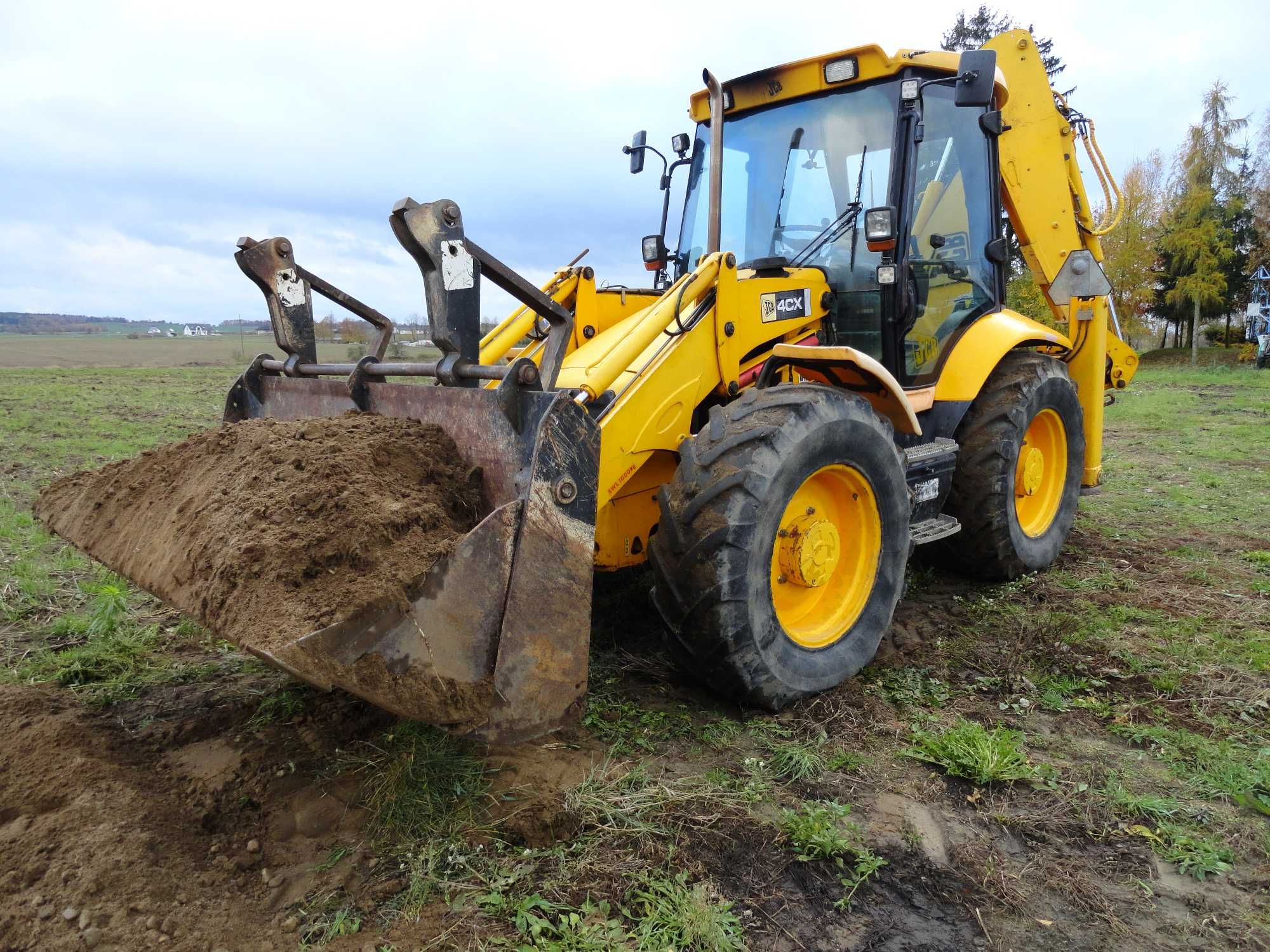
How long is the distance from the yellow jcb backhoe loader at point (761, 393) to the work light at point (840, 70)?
0.01 metres

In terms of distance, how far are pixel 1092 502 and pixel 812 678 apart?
543 centimetres

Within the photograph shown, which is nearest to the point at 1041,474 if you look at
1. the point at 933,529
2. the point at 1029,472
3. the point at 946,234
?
the point at 1029,472

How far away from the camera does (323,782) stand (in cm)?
297

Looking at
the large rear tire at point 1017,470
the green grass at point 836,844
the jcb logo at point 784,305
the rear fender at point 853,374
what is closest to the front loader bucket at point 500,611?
the green grass at point 836,844

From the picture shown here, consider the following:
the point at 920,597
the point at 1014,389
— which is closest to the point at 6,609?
the point at 920,597

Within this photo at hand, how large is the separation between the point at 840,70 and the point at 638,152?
1290 mm

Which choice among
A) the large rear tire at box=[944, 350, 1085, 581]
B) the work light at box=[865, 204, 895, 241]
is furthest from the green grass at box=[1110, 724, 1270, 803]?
the work light at box=[865, 204, 895, 241]

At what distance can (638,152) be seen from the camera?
208 inches

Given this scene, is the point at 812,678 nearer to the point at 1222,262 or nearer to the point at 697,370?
the point at 697,370

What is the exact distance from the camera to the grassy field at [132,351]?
99.9 ft

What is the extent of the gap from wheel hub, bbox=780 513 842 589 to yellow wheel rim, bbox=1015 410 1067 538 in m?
2.37

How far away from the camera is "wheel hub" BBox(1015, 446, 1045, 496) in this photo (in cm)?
554

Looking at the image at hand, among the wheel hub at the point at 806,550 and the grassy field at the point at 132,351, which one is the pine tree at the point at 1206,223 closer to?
the grassy field at the point at 132,351

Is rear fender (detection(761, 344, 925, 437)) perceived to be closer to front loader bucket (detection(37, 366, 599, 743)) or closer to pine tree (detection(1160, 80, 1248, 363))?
front loader bucket (detection(37, 366, 599, 743))
